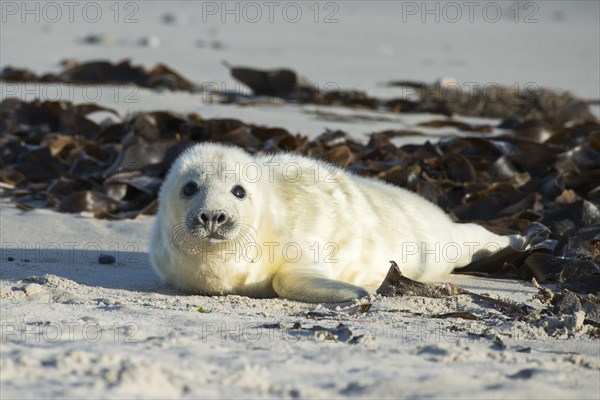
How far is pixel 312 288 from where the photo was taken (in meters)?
4.22

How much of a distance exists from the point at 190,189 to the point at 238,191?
207 millimetres

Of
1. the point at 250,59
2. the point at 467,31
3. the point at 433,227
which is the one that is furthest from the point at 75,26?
A: the point at 433,227

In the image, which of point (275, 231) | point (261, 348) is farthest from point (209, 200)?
point (261, 348)

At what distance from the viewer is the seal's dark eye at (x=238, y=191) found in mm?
4387

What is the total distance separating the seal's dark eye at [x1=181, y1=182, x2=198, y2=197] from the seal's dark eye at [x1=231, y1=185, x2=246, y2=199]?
6.4 inches

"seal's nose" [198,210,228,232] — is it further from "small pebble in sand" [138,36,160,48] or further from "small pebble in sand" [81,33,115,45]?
"small pebble in sand" [81,33,115,45]

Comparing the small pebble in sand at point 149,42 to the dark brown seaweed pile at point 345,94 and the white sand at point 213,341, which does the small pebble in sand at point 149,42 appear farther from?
the white sand at point 213,341

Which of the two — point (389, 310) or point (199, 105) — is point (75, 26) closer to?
point (199, 105)

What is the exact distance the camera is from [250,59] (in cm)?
1425

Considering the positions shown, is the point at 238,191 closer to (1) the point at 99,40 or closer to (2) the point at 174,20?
(1) the point at 99,40

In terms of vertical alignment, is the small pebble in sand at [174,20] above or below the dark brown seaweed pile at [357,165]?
above

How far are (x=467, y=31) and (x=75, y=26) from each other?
27.4 ft

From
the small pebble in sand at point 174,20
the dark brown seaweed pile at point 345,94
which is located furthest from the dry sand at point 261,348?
the small pebble in sand at point 174,20

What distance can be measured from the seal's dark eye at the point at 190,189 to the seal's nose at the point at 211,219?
7.2 inches
